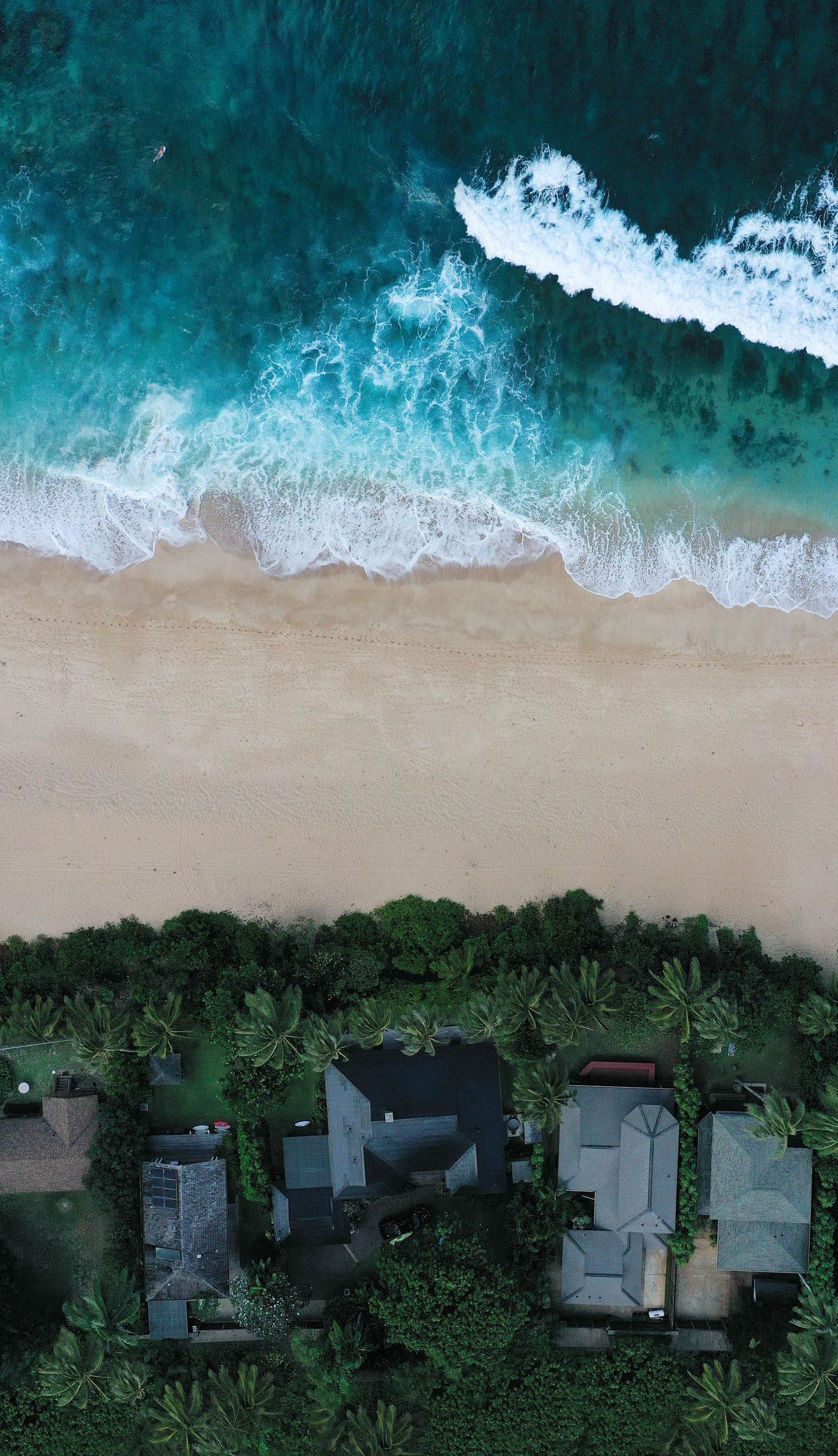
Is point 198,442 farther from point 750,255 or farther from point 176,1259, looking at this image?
point 176,1259

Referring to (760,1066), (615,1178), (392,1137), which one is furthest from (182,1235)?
(760,1066)

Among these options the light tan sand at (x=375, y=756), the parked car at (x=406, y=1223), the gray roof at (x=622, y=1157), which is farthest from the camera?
the light tan sand at (x=375, y=756)

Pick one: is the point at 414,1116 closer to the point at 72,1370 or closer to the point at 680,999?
the point at 680,999

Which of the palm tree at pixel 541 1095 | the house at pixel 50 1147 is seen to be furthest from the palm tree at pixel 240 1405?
the palm tree at pixel 541 1095

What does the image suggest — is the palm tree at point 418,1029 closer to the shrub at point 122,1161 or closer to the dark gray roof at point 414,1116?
the dark gray roof at point 414,1116

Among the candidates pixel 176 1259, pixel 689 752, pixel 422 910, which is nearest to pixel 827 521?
pixel 689 752
